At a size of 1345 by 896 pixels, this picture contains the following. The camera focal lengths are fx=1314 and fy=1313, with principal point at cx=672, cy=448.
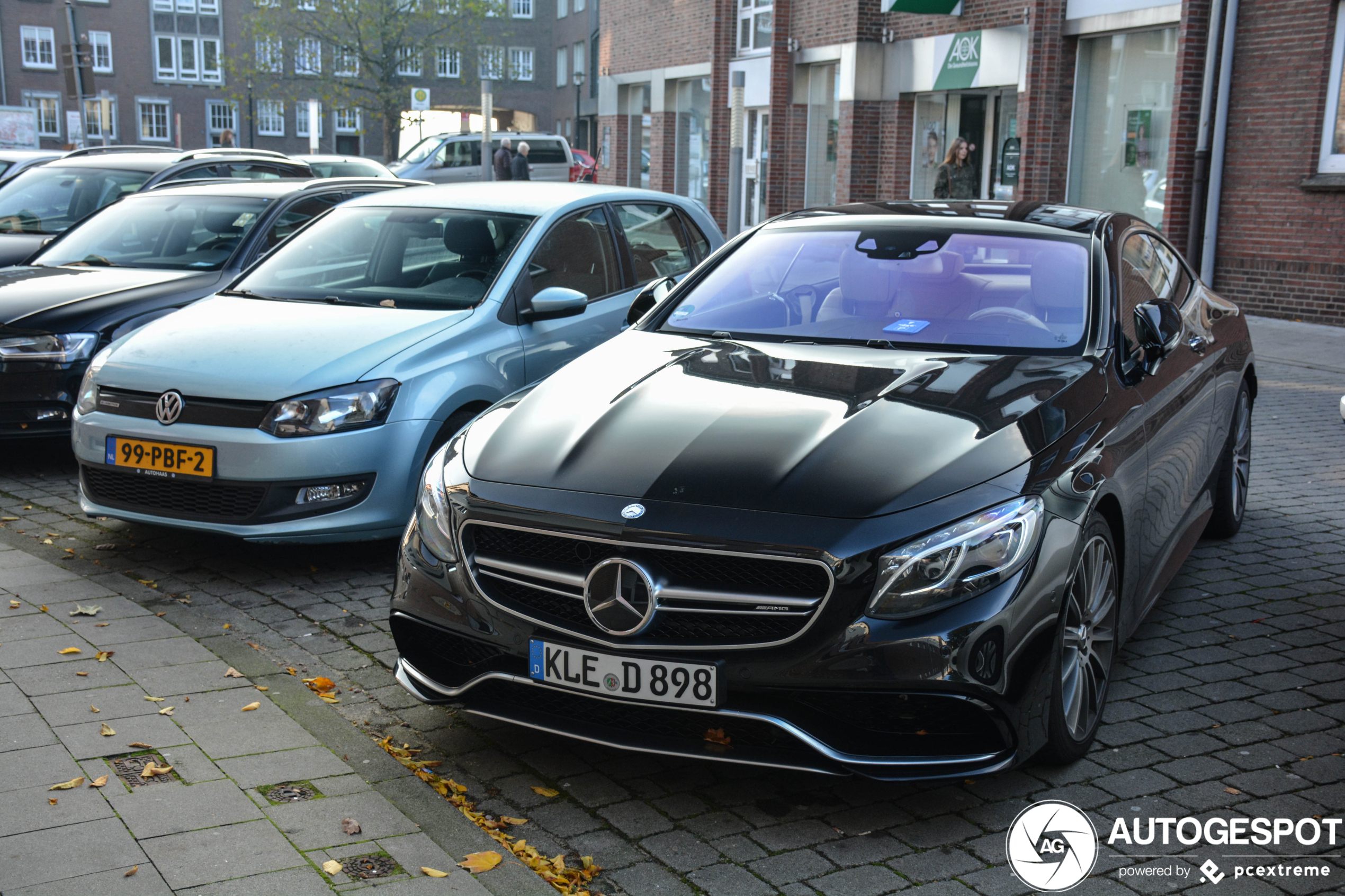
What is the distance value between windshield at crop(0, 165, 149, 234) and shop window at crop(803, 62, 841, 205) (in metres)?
15.8

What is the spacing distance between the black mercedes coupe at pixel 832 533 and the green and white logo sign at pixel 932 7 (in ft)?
58.3

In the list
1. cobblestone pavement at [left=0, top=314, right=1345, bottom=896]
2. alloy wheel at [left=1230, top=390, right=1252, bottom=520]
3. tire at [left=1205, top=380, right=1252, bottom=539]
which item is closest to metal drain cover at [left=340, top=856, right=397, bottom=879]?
cobblestone pavement at [left=0, top=314, right=1345, bottom=896]

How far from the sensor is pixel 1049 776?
3.73 meters

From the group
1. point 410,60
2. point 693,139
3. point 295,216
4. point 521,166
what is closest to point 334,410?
point 295,216

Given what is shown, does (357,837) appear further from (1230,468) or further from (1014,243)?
(1230,468)

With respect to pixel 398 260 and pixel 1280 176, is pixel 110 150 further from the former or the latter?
pixel 1280 176

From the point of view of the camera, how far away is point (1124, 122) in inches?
715

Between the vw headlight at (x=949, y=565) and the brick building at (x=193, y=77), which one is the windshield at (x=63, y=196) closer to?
the vw headlight at (x=949, y=565)

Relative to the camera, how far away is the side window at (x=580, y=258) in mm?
6625

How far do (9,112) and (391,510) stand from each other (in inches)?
1679

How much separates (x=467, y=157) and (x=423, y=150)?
1.20 meters

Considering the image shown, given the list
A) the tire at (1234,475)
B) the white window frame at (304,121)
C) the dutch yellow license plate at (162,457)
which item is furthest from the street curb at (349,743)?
the white window frame at (304,121)

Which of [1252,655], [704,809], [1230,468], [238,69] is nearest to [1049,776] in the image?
[704,809]

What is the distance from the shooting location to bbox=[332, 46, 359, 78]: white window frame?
Answer: 165 feet
